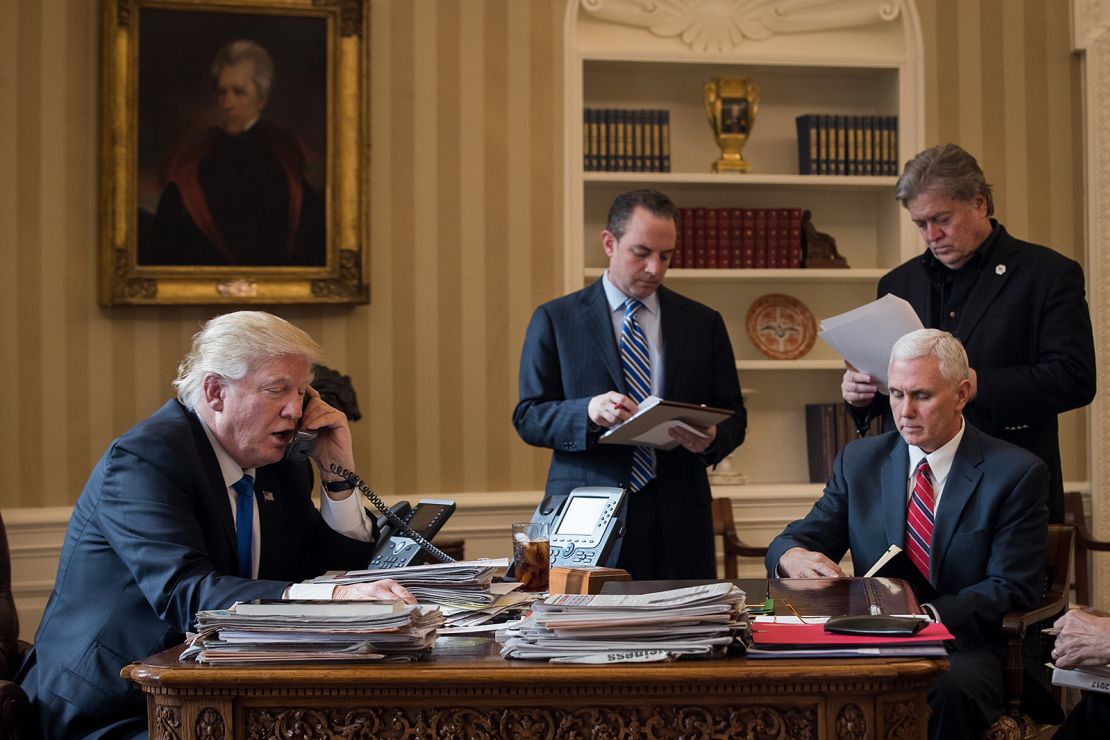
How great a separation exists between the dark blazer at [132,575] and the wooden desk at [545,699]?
0.99 feet

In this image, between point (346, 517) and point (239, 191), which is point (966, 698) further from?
point (239, 191)

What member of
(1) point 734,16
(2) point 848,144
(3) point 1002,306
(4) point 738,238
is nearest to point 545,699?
(3) point 1002,306

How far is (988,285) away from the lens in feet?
11.2

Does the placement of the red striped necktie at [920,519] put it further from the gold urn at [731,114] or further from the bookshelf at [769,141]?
the gold urn at [731,114]

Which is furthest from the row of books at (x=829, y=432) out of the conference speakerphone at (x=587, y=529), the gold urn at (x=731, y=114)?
the conference speakerphone at (x=587, y=529)

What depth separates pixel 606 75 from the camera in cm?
520

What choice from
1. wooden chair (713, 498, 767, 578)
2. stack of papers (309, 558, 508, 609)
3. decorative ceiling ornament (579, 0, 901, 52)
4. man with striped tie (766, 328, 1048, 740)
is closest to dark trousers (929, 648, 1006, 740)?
man with striped tie (766, 328, 1048, 740)

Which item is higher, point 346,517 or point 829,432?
point 829,432

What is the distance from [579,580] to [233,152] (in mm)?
3069

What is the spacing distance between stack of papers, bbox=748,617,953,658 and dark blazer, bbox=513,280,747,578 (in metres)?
1.50

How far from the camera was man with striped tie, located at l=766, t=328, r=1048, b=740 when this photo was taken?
265cm

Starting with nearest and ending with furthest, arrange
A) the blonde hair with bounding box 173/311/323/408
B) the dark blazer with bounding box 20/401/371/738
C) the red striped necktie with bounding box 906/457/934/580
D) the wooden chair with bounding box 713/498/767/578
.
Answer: the dark blazer with bounding box 20/401/371/738 → the blonde hair with bounding box 173/311/323/408 → the red striped necktie with bounding box 906/457/934/580 → the wooden chair with bounding box 713/498/767/578

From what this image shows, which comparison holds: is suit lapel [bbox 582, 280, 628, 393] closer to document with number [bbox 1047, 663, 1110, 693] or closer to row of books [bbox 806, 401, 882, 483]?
document with number [bbox 1047, 663, 1110, 693]

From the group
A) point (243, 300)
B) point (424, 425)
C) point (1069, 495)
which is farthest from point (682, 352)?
point (1069, 495)
